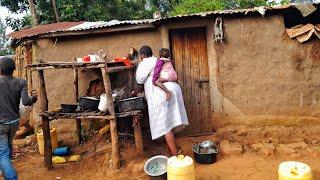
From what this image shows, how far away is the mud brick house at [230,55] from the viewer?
6.67 meters

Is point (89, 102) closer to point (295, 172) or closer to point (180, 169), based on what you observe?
point (180, 169)

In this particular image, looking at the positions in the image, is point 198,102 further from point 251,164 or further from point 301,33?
point 301,33

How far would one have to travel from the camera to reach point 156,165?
546cm

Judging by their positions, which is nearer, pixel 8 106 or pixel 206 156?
pixel 8 106

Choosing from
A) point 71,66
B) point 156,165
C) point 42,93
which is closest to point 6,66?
point 71,66

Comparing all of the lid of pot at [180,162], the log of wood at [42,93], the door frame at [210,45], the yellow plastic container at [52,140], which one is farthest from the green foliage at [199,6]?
the lid of pot at [180,162]

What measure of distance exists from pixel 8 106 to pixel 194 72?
12.1 feet

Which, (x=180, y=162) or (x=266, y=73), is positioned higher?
(x=266, y=73)

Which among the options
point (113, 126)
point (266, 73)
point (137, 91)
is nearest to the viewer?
point (113, 126)

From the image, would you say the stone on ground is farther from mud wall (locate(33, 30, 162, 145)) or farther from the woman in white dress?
mud wall (locate(33, 30, 162, 145))

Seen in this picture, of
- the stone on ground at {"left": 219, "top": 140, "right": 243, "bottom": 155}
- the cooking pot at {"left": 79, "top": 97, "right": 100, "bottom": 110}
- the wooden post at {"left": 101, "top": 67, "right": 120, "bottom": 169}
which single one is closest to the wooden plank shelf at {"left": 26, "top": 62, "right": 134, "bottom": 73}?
the wooden post at {"left": 101, "top": 67, "right": 120, "bottom": 169}

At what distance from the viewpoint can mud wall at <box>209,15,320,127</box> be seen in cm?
667

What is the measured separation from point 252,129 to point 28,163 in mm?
4499

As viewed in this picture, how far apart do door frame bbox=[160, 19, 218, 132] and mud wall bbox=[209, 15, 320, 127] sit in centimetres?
5
